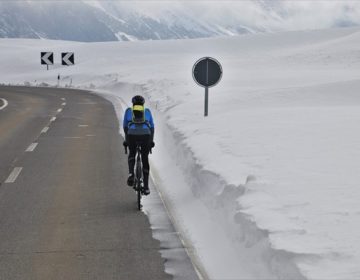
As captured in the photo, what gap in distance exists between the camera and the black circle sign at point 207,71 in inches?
554

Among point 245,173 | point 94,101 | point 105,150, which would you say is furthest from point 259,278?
point 94,101

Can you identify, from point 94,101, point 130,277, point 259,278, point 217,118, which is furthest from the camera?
point 94,101

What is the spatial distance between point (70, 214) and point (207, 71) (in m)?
6.97

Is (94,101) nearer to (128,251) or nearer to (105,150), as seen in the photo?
(105,150)

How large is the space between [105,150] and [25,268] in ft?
27.1

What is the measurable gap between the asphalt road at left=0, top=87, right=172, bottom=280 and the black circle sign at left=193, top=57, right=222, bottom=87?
2603mm

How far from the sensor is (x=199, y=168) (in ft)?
30.9

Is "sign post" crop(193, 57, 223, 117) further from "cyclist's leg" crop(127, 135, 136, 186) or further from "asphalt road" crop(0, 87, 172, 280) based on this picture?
"cyclist's leg" crop(127, 135, 136, 186)

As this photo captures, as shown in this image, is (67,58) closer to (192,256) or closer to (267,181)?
(267,181)

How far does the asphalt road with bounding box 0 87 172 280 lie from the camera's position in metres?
6.01

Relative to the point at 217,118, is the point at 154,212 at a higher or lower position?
lower

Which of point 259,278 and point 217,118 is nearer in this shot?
point 259,278

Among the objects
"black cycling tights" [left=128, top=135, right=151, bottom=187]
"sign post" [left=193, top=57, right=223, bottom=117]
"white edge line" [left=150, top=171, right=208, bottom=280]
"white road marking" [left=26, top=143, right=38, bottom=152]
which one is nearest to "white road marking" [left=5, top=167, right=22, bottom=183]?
"white road marking" [left=26, top=143, right=38, bottom=152]

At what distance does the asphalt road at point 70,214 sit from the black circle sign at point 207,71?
2.60 metres
